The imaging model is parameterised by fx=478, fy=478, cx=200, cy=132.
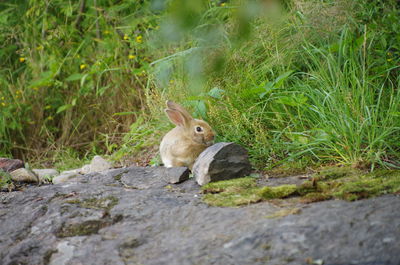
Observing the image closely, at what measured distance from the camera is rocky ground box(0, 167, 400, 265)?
1.89 m

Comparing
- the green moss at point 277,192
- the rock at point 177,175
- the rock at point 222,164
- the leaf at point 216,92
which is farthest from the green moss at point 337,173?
the leaf at point 216,92

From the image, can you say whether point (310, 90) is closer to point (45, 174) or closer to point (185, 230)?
point (185, 230)

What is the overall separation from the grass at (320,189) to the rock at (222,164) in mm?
128

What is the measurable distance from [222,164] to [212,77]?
1.17 m

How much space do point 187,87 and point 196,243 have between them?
2799 mm

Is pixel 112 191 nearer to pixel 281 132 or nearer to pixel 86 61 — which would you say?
pixel 281 132

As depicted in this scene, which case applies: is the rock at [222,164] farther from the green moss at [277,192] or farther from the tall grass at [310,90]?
the green moss at [277,192]

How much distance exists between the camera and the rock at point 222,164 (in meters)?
3.23

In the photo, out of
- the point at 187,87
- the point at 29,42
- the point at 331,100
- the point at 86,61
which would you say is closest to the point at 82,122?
the point at 86,61

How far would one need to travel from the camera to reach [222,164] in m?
3.26

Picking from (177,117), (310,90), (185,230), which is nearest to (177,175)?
(177,117)

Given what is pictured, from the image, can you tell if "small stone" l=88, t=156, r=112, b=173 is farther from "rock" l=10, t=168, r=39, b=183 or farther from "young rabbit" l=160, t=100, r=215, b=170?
"young rabbit" l=160, t=100, r=215, b=170

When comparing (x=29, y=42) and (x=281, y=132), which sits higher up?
(x=29, y=42)

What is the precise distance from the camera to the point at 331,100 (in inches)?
138
